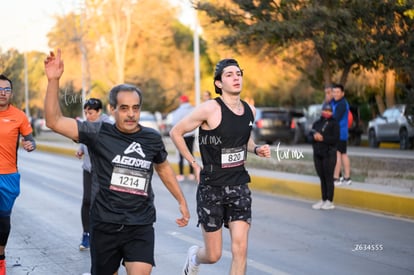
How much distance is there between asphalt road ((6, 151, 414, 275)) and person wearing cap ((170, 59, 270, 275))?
156cm

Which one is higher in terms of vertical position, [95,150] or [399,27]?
[399,27]

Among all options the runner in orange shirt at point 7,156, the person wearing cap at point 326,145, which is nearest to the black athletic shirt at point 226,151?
the runner in orange shirt at point 7,156

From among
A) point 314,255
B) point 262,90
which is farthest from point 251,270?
point 262,90

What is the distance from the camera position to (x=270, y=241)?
9914 mm

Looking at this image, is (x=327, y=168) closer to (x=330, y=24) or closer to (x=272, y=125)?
(x=330, y=24)

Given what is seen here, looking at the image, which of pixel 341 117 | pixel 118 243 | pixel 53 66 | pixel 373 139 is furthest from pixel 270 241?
pixel 373 139

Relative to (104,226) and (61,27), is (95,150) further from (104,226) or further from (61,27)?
(61,27)

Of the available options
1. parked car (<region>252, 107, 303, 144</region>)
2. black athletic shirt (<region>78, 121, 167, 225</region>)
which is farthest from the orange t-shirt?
parked car (<region>252, 107, 303, 144</region>)

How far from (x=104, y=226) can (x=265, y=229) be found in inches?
231

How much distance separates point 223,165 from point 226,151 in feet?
0.39

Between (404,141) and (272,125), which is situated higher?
(272,125)

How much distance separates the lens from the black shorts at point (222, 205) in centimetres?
655

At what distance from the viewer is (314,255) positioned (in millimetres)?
8906

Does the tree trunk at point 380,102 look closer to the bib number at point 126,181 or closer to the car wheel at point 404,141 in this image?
the car wheel at point 404,141
